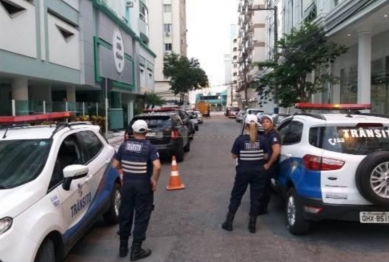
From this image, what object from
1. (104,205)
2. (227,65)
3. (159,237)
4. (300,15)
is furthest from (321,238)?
(227,65)

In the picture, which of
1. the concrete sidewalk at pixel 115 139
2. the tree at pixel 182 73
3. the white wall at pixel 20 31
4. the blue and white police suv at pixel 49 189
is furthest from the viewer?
the tree at pixel 182 73

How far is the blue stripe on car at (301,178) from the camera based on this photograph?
557 cm

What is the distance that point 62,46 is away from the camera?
70.4 ft

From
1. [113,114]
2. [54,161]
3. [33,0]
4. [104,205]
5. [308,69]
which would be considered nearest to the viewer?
[54,161]

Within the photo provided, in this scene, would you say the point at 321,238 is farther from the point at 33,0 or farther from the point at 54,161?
the point at 33,0

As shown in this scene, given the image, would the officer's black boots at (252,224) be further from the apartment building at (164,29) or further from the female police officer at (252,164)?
the apartment building at (164,29)

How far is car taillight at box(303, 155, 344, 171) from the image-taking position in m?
5.47

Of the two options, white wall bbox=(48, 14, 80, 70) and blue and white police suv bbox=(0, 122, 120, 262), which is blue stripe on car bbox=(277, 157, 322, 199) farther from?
white wall bbox=(48, 14, 80, 70)

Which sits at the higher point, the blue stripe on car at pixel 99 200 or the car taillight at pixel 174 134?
the car taillight at pixel 174 134

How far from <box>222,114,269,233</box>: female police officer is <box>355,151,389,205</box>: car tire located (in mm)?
1397

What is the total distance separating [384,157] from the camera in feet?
17.3

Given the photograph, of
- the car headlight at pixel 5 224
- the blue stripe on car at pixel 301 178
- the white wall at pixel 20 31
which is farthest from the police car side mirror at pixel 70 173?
the white wall at pixel 20 31

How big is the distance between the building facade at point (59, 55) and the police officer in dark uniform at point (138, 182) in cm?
1208

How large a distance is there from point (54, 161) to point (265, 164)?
121 inches
